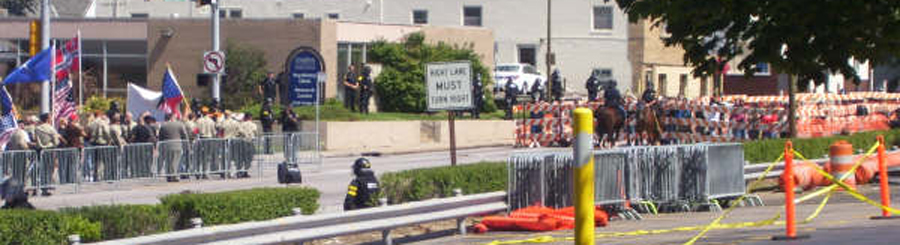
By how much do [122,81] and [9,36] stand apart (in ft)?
14.4

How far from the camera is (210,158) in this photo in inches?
1059

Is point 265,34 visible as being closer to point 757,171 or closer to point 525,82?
point 525,82

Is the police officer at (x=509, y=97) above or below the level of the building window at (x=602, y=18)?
below

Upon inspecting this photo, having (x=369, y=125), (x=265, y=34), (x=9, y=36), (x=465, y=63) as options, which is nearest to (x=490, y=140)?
(x=369, y=125)

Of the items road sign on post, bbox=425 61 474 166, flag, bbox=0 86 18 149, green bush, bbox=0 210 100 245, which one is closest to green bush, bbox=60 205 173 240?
green bush, bbox=0 210 100 245

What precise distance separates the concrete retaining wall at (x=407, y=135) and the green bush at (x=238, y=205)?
20750 millimetres

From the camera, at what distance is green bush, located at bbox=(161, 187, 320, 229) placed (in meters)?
14.8

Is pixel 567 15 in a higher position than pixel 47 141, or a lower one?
higher

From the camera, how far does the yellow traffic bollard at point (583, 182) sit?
5871 millimetres

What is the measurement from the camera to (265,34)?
45.5 m

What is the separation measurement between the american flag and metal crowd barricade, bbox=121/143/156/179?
3.25 metres

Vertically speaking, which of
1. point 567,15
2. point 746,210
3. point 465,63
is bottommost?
point 746,210

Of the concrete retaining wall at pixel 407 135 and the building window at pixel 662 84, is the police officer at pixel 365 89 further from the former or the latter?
the building window at pixel 662 84

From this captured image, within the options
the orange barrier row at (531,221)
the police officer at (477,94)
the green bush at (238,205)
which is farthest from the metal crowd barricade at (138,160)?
the police officer at (477,94)
